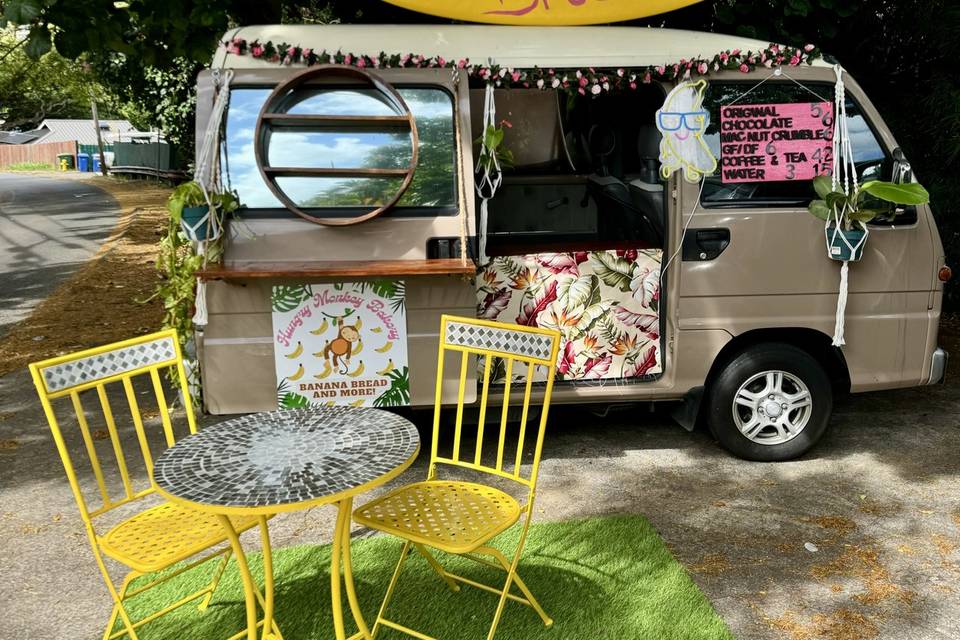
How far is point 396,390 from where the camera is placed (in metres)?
4.17

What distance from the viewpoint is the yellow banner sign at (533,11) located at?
4.38m

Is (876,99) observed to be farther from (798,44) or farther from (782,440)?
(782,440)

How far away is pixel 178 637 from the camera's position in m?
3.05

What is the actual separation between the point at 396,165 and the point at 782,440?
257 cm

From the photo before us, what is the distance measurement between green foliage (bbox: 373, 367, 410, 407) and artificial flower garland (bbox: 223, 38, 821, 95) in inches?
59.7

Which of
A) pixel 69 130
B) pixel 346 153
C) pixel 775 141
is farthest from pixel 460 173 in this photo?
pixel 69 130

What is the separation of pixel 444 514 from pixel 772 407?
2.36 metres

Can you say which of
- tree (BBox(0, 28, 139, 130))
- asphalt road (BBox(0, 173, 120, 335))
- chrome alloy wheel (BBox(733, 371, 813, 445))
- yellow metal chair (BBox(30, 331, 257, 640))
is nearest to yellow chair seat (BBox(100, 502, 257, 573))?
yellow metal chair (BBox(30, 331, 257, 640))

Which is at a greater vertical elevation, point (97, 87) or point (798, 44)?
point (97, 87)

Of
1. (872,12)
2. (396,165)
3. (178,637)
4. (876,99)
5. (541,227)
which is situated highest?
(872,12)

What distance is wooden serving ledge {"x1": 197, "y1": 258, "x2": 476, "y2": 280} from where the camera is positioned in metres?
3.78

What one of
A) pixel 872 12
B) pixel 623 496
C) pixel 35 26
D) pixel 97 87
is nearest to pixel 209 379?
pixel 623 496

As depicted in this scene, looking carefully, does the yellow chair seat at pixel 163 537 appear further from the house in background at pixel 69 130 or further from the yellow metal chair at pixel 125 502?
the house in background at pixel 69 130

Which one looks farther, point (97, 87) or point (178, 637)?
point (97, 87)
